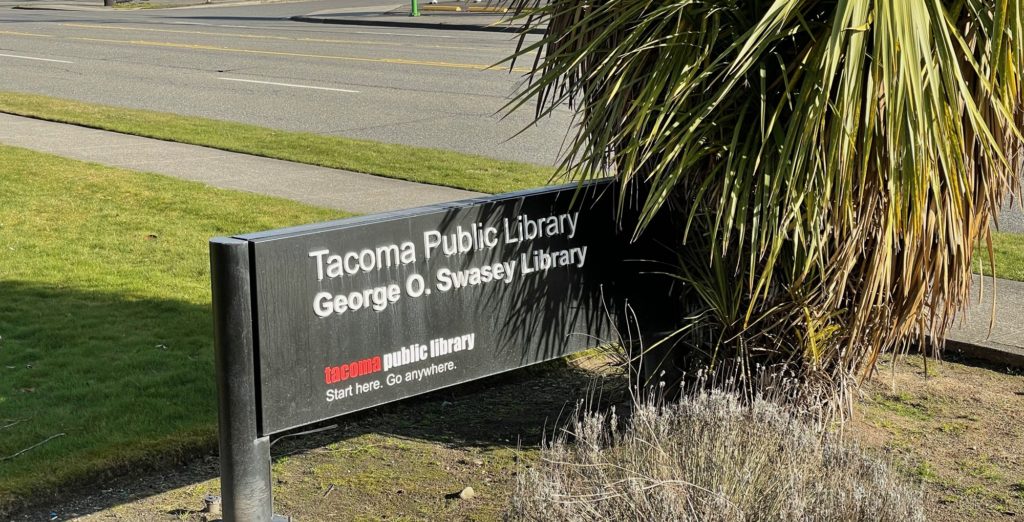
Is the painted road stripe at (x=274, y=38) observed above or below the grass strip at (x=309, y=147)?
above

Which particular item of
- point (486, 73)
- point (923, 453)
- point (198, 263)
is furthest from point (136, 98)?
point (923, 453)

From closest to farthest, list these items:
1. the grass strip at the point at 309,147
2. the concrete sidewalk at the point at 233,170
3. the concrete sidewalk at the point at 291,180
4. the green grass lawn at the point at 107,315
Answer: the green grass lawn at the point at 107,315, the concrete sidewalk at the point at 291,180, the concrete sidewalk at the point at 233,170, the grass strip at the point at 309,147

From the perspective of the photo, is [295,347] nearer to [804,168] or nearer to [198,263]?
[804,168]

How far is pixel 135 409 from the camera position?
486 cm

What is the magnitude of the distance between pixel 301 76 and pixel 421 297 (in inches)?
598

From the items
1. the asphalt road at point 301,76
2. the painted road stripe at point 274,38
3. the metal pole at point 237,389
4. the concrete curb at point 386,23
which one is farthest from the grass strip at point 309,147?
the concrete curb at point 386,23

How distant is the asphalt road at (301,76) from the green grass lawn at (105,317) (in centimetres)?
235

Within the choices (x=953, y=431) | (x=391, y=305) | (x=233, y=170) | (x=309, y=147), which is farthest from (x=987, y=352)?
(x=309, y=147)

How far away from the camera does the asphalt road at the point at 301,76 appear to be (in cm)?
1312

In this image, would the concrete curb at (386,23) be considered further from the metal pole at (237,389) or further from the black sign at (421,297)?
the metal pole at (237,389)

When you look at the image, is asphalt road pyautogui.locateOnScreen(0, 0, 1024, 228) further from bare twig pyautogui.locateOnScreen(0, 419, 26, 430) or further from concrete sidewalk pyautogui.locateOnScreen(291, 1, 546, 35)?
bare twig pyautogui.locateOnScreen(0, 419, 26, 430)

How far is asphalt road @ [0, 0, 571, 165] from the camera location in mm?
13125

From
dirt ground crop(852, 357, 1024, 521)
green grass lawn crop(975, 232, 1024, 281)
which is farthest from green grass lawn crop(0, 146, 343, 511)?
green grass lawn crop(975, 232, 1024, 281)

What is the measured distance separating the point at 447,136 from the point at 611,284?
8158 mm
